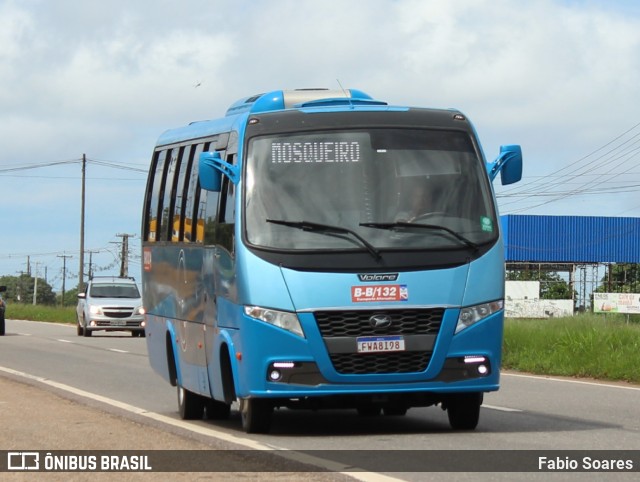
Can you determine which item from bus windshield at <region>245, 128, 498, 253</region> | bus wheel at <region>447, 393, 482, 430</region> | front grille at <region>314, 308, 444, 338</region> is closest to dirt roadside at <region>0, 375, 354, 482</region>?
front grille at <region>314, 308, 444, 338</region>

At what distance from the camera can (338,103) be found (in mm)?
13836

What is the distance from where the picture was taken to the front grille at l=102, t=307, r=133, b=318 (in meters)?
41.8

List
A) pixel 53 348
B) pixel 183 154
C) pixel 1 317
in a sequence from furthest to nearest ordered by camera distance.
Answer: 1. pixel 1 317
2. pixel 53 348
3. pixel 183 154

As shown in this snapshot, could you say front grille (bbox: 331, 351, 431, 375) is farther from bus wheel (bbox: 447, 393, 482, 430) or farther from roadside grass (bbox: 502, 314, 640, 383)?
roadside grass (bbox: 502, 314, 640, 383)

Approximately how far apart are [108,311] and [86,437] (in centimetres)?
2956

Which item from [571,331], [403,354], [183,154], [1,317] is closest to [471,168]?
[403,354]

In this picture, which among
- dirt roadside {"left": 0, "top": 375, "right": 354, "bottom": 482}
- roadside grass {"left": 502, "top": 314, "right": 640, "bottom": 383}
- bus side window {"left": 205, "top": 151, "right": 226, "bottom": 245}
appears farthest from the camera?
roadside grass {"left": 502, "top": 314, "right": 640, "bottom": 383}

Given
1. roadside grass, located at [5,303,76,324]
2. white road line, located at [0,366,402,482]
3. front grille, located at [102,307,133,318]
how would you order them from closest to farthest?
white road line, located at [0,366,402,482] → front grille, located at [102,307,133,318] → roadside grass, located at [5,303,76,324]

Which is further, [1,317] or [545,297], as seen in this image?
[545,297]

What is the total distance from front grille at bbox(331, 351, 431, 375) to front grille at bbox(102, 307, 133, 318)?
30.4 metres

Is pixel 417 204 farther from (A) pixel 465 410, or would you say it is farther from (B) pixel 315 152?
(A) pixel 465 410

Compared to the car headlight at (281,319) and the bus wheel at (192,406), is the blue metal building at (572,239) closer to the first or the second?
the bus wheel at (192,406)

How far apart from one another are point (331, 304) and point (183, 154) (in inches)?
161

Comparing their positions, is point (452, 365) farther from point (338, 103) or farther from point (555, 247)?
point (555, 247)
